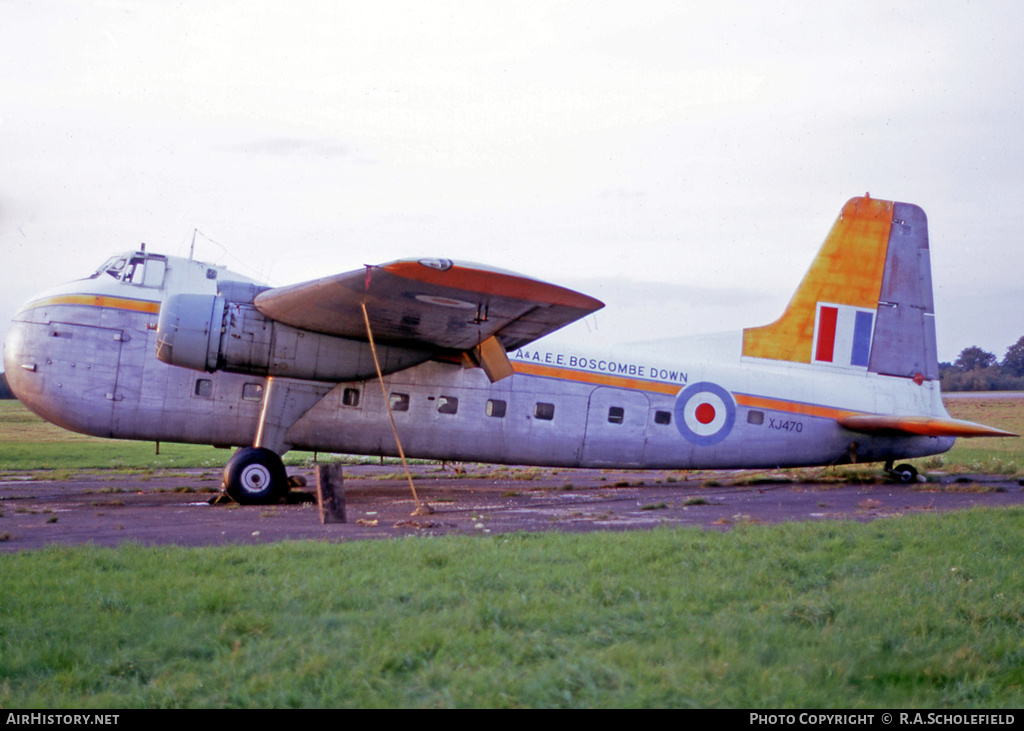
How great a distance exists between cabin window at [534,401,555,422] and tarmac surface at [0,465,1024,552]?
1375mm

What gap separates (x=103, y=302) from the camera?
12.0 m

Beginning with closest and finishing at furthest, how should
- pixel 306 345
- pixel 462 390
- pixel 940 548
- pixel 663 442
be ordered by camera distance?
pixel 940 548
pixel 306 345
pixel 462 390
pixel 663 442

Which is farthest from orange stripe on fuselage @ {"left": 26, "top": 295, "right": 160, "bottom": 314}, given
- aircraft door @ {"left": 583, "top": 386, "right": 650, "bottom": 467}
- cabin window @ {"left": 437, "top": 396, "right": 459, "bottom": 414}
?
aircraft door @ {"left": 583, "top": 386, "right": 650, "bottom": 467}

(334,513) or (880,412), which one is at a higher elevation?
(880,412)

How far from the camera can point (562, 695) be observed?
3445mm

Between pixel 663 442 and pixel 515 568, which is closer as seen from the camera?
pixel 515 568

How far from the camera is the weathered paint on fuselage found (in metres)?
11.9

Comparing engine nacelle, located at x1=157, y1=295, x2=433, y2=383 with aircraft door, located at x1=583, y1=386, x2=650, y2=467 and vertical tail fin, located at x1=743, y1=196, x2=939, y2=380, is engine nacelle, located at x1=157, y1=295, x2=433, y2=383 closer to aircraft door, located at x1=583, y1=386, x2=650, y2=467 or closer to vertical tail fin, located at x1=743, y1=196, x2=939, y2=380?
aircraft door, located at x1=583, y1=386, x2=650, y2=467

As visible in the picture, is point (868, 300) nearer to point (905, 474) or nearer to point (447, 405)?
point (905, 474)

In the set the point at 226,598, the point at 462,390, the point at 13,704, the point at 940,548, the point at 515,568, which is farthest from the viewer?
the point at 462,390

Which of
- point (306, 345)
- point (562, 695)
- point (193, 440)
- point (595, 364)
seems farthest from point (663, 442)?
point (562, 695)

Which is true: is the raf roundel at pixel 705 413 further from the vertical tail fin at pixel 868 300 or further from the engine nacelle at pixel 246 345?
the engine nacelle at pixel 246 345

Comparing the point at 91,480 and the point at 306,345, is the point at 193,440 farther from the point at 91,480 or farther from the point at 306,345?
the point at 91,480

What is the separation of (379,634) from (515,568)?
1991 mm
